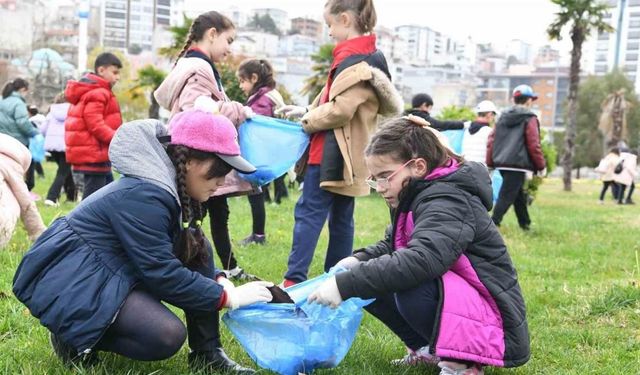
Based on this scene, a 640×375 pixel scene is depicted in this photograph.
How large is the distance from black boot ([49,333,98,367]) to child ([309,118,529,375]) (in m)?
0.93

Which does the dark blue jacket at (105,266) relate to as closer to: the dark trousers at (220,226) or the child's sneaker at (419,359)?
the child's sneaker at (419,359)

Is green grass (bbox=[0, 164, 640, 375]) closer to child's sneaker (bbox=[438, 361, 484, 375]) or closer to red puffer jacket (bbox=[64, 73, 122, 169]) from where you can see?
child's sneaker (bbox=[438, 361, 484, 375])

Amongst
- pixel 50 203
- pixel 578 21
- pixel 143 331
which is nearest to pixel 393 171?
pixel 143 331

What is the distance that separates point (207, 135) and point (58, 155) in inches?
310

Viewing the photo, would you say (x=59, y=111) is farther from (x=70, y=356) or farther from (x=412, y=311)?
(x=412, y=311)

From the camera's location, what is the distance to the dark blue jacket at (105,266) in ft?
8.59

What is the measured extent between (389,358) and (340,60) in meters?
2.04

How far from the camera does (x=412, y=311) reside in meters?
2.97

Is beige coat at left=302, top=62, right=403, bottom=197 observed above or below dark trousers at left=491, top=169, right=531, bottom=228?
above

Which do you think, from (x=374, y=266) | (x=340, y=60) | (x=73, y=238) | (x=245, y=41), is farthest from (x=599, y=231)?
(x=245, y=41)

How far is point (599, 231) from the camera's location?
9664mm

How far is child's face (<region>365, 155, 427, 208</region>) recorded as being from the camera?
3.04 m

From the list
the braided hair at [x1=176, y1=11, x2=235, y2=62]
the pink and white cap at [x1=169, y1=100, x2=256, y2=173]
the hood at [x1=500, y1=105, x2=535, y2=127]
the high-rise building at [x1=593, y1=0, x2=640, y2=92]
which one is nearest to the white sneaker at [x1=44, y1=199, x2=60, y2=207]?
the braided hair at [x1=176, y1=11, x2=235, y2=62]

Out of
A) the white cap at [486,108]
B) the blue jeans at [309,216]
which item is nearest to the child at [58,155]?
the blue jeans at [309,216]
